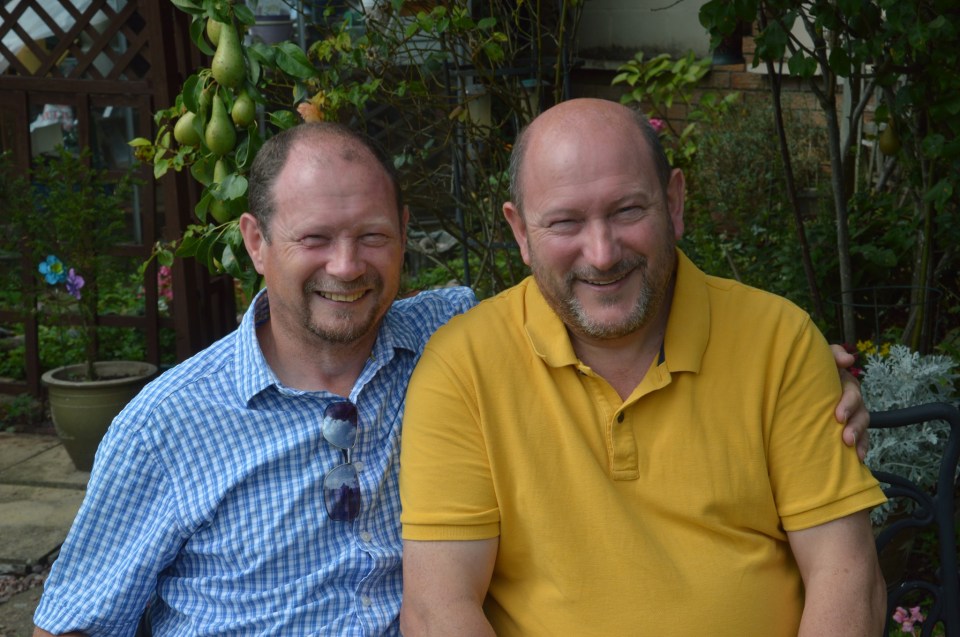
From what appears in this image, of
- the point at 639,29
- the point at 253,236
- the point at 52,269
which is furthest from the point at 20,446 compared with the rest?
the point at 639,29

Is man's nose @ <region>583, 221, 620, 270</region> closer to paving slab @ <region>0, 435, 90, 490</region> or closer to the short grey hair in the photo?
the short grey hair

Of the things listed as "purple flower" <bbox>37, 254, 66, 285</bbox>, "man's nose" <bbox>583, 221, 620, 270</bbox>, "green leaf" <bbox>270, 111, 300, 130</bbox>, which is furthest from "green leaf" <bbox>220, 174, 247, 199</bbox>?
"purple flower" <bbox>37, 254, 66, 285</bbox>

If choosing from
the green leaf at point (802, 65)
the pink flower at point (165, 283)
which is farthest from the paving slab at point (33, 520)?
the green leaf at point (802, 65)

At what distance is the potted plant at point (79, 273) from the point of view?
5.23 m

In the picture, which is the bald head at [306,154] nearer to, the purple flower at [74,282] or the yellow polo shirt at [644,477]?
the yellow polo shirt at [644,477]

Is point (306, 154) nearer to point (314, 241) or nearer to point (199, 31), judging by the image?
point (314, 241)

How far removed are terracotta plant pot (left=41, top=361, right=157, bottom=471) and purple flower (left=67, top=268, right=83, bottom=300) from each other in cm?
41

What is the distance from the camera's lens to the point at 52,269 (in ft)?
17.8

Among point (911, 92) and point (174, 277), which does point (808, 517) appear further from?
point (174, 277)

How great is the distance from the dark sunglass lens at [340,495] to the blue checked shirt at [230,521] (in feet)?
0.06

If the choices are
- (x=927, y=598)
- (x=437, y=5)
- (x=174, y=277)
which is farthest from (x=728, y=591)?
(x=174, y=277)

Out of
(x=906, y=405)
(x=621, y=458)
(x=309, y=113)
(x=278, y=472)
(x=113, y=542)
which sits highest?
(x=309, y=113)

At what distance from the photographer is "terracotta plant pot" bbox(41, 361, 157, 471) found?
5.21 m

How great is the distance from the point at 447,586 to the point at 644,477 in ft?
1.32
